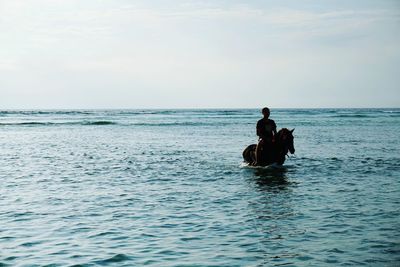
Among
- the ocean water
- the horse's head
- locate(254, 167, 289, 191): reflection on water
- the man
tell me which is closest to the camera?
the ocean water

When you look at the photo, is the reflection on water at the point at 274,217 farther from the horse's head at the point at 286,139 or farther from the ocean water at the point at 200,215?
the horse's head at the point at 286,139

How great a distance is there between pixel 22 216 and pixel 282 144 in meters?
11.9

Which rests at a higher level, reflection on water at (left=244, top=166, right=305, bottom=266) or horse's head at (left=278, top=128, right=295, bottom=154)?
horse's head at (left=278, top=128, right=295, bottom=154)

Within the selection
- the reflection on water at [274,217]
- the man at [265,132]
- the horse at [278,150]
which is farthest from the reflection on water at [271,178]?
the man at [265,132]

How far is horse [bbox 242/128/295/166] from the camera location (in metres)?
20.2

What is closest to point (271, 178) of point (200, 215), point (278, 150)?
point (278, 150)

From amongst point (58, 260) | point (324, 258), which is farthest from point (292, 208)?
point (58, 260)

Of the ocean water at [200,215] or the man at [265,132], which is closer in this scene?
the ocean water at [200,215]

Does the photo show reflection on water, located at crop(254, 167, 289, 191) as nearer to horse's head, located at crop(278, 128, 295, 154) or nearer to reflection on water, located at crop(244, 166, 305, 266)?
reflection on water, located at crop(244, 166, 305, 266)

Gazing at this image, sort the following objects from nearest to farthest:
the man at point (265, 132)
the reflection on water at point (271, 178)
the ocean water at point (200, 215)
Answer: the ocean water at point (200, 215)
the reflection on water at point (271, 178)
the man at point (265, 132)

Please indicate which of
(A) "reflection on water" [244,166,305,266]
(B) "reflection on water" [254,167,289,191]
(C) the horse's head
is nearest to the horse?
(C) the horse's head

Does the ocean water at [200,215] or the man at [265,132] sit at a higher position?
the man at [265,132]

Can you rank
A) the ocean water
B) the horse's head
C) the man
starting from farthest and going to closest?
the horse's head < the man < the ocean water

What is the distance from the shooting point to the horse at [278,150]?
20.2 m
